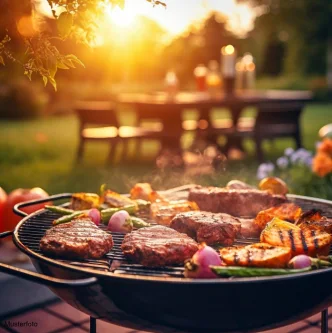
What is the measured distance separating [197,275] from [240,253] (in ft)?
0.67

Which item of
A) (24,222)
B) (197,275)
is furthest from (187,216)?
(24,222)

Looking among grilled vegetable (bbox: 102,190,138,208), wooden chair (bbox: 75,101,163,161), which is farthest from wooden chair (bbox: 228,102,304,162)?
grilled vegetable (bbox: 102,190,138,208)

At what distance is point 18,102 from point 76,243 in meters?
18.7

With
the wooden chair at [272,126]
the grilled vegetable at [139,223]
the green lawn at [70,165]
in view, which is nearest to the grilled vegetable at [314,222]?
the grilled vegetable at [139,223]

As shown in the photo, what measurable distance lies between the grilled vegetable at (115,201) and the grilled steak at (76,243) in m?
0.68

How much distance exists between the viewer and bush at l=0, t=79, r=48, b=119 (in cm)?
2039

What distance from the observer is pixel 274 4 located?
37781mm

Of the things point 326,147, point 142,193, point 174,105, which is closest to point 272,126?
point 174,105

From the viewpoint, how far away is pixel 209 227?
8.90ft

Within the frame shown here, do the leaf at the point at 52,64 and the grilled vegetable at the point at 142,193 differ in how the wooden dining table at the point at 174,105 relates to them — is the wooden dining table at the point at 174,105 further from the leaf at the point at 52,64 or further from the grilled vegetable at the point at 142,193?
the leaf at the point at 52,64

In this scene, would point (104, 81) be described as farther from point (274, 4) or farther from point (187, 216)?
point (187, 216)

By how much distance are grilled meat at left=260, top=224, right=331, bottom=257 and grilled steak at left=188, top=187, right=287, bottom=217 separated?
660mm

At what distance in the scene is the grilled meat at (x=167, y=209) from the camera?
3.12 meters

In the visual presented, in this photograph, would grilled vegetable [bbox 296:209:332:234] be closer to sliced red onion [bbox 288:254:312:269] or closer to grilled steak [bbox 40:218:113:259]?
sliced red onion [bbox 288:254:312:269]
